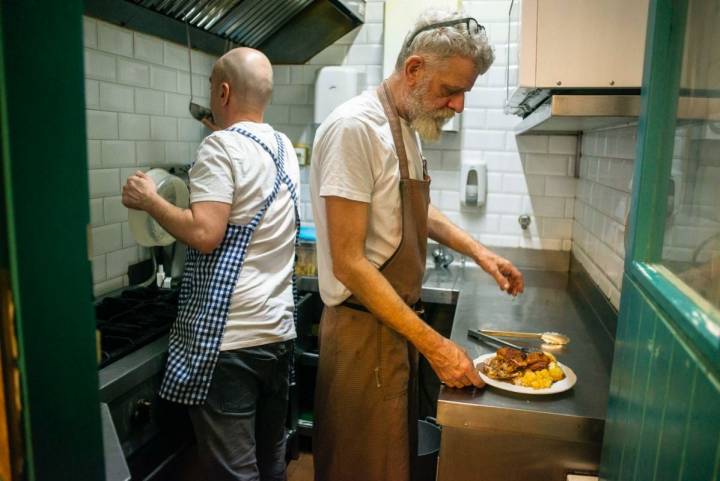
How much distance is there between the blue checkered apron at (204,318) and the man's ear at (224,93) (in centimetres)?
41

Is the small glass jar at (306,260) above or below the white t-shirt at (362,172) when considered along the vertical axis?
below

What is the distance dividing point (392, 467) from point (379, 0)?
234cm

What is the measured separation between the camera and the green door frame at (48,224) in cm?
48

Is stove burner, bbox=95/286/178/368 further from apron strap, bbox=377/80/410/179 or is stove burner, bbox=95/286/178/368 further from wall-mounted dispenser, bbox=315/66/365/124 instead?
wall-mounted dispenser, bbox=315/66/365/124

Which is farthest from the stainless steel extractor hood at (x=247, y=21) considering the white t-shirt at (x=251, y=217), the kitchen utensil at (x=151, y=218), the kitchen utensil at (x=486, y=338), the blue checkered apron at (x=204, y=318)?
the kitchen utensil at (x=486, y=338)

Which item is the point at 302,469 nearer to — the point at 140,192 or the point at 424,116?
the point at 140,192

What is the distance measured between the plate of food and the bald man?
0.67 metres

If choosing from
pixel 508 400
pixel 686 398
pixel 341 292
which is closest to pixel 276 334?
pixel 341 292

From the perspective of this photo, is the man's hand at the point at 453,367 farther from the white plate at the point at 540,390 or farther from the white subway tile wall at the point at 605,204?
the white subway tile wall at the point at 605,204

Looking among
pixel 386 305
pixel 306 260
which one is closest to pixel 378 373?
pixel 386 305

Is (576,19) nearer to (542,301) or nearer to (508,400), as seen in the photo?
(508,400)

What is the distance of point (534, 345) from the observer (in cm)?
184

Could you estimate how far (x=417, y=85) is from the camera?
64.2 inches

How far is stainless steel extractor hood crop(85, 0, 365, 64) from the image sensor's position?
2199 mm
